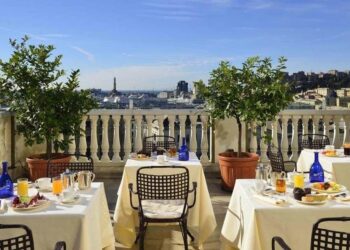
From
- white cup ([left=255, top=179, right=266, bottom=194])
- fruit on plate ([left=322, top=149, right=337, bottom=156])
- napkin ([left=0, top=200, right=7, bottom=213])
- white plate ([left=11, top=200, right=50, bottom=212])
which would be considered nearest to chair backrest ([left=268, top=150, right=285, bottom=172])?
fruit on plate ([left=322, top=149, right=337, bottom=156])

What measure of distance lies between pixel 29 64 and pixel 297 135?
4.29m

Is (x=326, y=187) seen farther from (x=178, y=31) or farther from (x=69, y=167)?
(x=178, y=31)

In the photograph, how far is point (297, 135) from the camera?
694 centimetres

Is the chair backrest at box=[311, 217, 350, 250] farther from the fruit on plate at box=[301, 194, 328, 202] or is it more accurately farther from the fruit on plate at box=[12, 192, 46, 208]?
the fruit on plate at box=[12, 192, 46, 208]

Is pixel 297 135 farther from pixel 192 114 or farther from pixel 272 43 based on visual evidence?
pixel 272 43

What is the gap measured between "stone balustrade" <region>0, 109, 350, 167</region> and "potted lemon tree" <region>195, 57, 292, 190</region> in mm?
790

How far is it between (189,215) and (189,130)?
112 inches

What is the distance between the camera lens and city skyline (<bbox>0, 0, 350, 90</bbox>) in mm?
9836

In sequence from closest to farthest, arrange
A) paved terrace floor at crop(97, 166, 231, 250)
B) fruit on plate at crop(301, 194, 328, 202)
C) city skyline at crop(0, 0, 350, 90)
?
fruit on plate at crop(301, 194, 328, 202) → paved terrace floor at crop(97, 166, 231, 250) → city skyline at crop(0, 0, 350, 90)

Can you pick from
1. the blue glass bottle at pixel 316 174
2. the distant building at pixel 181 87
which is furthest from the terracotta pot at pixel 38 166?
the blue glass bottle at pixel 316 174

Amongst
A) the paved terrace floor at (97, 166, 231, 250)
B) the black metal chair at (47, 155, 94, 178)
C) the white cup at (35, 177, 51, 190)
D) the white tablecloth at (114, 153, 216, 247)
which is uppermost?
the black metal chair at (47, 155, 94, 178)

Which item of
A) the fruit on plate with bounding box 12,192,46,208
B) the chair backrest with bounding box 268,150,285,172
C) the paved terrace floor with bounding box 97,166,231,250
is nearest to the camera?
the fruit on plate with bounding box 12,192,46,208

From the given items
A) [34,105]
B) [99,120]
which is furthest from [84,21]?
[34,105]

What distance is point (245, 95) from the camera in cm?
593
